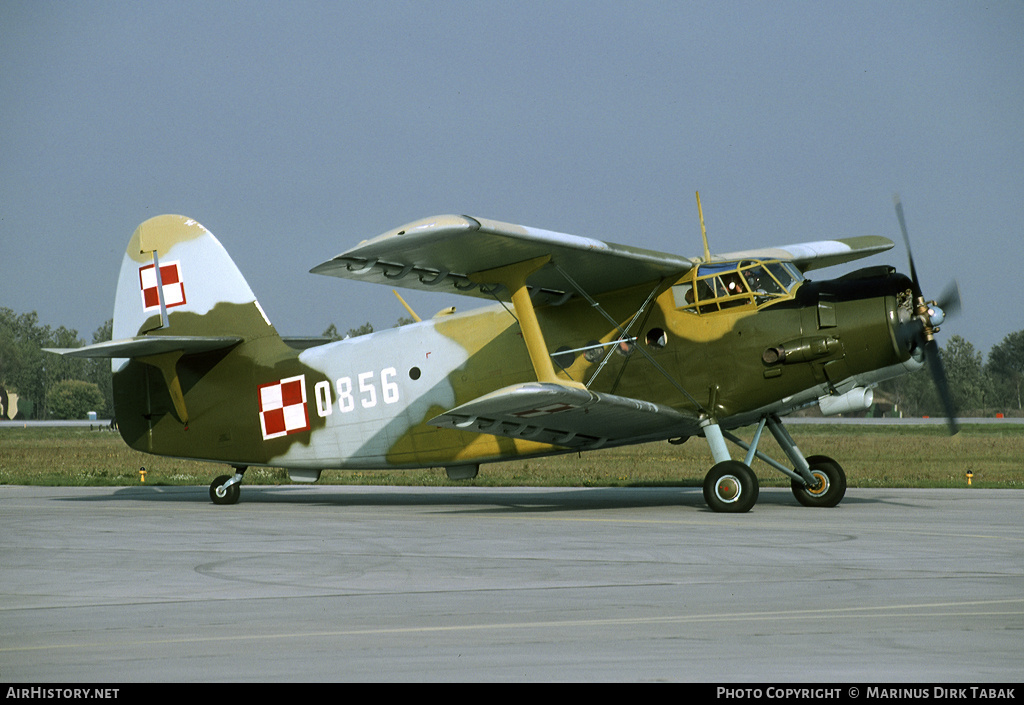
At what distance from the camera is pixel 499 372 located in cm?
1493

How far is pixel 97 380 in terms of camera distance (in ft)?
435

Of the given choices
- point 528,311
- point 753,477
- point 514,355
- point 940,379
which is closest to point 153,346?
point 514,355

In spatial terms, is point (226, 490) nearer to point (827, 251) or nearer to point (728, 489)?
point (728, 489)

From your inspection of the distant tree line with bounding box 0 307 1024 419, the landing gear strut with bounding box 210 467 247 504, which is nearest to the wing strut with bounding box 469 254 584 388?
the landing gear strut with bounding box 210 467 247 504

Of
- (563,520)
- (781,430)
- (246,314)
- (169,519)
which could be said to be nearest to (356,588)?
(563,520)

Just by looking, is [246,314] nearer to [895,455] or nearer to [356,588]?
[356,588]

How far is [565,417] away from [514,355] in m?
1.95

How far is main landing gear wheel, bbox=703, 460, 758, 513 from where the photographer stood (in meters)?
12.9

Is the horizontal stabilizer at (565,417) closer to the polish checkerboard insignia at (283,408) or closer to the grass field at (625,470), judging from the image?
the polish checkerboard insignia at (283,408)

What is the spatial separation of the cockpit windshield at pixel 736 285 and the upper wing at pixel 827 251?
1079 millimetres

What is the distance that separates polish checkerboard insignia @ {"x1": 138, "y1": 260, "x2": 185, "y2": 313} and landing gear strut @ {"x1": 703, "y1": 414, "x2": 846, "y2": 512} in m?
10.1

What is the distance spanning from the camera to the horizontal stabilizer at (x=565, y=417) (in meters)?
12.1

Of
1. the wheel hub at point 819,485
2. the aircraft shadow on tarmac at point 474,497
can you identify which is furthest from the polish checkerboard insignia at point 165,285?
the wheel hub at point 819,485

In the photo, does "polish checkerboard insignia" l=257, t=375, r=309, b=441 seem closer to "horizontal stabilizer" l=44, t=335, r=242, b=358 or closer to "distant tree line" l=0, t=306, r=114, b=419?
Answer: "horizontal stabilizer" l=44, t=335, r=242, b=358
